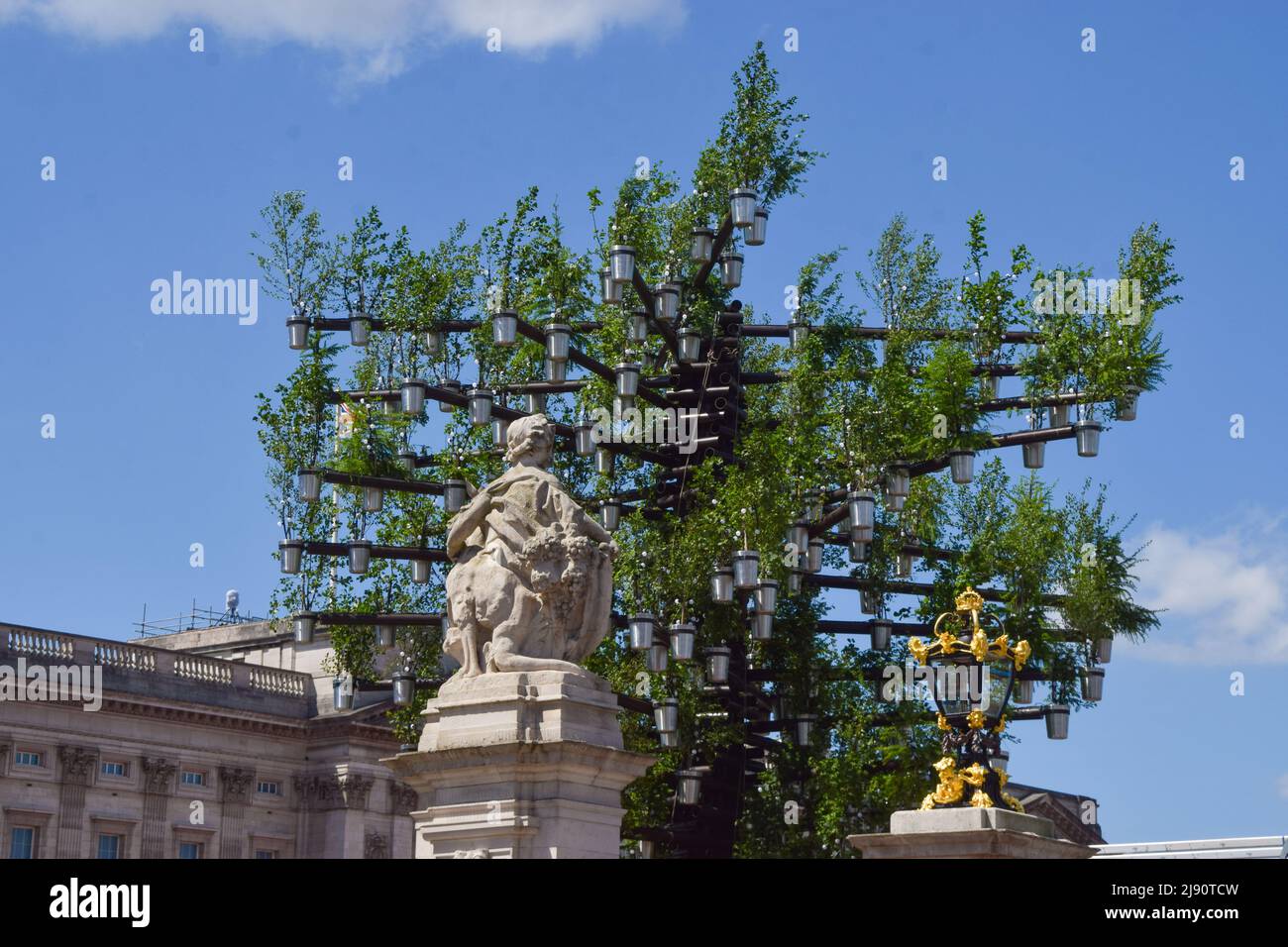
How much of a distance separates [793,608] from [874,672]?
6.78 ft

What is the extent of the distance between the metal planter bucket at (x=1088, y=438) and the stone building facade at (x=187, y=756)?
156 ft

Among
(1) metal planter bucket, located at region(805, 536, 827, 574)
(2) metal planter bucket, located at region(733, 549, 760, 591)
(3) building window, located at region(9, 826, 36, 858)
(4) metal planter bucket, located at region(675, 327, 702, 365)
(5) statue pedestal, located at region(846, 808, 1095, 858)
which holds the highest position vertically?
(4) metal planter bucket, located at region(675, 327, 702, 365)

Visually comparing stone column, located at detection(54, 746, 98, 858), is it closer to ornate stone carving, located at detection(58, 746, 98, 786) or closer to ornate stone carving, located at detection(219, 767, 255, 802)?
ornate stone carving, located at detection(58, 746, 98, 786)

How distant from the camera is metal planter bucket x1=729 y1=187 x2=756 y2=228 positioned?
36.9 meters

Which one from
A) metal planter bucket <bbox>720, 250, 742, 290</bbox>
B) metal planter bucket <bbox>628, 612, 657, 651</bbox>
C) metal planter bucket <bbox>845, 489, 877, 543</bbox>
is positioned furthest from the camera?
metal planter bucket <bbox>720, 250, 742, 290</bbox>

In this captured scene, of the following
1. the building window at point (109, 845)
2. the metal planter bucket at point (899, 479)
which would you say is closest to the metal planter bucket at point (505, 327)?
the metal planter bucket at point (899, 479)

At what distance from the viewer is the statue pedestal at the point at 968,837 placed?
19.8 m

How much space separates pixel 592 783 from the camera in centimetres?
2058

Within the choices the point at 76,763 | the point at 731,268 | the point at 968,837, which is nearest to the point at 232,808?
the point at 76,763

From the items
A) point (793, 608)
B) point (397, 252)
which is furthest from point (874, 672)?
point (397, 252)

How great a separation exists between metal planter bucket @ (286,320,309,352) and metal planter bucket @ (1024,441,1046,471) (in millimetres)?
14423

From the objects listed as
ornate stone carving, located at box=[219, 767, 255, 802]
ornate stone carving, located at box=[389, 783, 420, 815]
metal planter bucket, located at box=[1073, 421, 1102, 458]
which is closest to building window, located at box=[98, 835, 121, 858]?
ornate stone carving, located at box=[219, 767, 255, 802]

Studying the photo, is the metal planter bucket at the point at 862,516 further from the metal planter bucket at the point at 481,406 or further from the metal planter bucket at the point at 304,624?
the metal planter bucket at the point at 304,624

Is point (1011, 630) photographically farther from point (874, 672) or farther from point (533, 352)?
point (533, 352)
